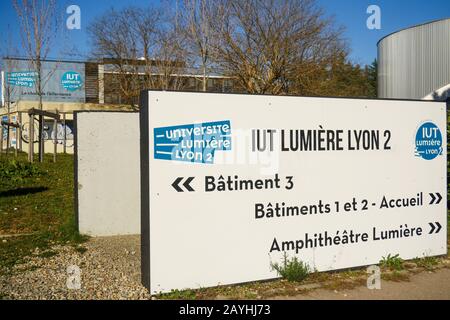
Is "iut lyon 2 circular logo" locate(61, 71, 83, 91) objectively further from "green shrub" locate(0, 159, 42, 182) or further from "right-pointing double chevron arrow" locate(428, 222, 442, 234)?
"right-pointing double chevron arrow" locate(428, 222, 442, 234)

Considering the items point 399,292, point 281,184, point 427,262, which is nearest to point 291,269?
point 281,184

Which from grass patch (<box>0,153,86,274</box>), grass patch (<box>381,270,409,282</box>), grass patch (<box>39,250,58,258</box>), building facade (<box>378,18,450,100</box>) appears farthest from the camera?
building facade (<box>378,18,450,100</box>)

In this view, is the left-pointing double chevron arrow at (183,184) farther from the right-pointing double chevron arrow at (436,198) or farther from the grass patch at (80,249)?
the right-pointing double chevron arrow at (436,198)

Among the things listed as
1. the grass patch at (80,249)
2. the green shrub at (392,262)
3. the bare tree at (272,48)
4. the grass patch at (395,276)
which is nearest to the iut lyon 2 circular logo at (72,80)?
the bare tree at (272,48)

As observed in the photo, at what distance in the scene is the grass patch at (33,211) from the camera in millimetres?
6984

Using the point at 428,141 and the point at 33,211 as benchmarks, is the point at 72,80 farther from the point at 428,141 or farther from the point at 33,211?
the point at 428,141

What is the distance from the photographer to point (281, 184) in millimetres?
5277

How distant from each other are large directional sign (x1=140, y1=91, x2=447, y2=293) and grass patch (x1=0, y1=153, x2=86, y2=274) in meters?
2.50

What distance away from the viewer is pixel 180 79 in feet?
76.4

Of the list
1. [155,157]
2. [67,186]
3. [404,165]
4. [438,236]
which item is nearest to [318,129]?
[404,165]

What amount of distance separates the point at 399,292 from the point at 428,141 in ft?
7.58

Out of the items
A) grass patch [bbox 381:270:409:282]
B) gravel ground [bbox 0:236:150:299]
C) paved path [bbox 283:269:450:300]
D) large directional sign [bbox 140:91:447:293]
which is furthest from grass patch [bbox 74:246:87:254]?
grass patch [bbox 381:270:409:282]

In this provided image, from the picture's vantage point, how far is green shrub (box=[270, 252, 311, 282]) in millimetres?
5191

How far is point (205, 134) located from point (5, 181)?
9586 millimetres
